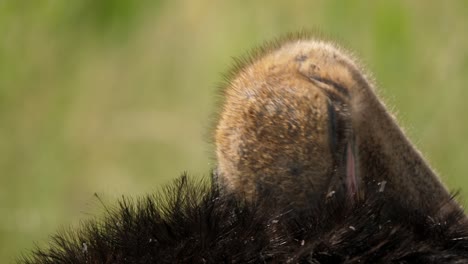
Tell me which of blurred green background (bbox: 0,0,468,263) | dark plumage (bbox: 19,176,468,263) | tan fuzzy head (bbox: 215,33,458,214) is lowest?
dark plumage (bbox: 19,176,468,263)

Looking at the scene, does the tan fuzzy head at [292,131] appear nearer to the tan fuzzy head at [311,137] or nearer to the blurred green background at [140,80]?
the tan fuzzy head at [311,137]

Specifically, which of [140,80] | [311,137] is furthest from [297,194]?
[140,80]

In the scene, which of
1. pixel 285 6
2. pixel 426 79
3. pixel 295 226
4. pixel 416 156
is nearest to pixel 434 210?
pixel 416 156

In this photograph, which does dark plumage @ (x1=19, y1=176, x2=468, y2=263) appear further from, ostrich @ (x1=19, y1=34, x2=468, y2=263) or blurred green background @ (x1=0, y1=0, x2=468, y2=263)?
blurred green background @ (x1=0, y1=0, x2=468, y2=263)

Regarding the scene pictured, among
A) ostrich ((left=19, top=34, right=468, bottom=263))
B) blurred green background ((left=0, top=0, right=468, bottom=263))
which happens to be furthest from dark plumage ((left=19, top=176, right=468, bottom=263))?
blurred green background ((left=0, top=0, right=468, bottom=263))

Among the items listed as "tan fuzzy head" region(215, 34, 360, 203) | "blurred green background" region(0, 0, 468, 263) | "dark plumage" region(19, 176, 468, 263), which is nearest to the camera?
"dark plumage" region(19, 176, 468, 263)

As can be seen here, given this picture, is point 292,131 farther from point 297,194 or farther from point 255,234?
point 255,234
